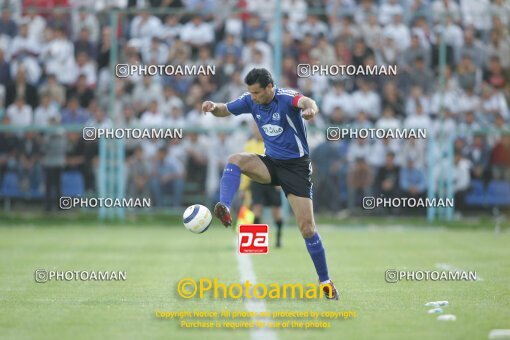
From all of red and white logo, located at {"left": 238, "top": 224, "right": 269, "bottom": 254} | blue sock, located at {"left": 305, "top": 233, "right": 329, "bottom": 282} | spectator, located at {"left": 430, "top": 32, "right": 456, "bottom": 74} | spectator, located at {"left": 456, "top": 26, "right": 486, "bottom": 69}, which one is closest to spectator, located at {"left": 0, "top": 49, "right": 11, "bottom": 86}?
spectator, located at {"left": 430, "top": 32, "right": 456, "bottom": 74}

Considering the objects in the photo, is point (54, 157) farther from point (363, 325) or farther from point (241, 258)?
point (363, 325)

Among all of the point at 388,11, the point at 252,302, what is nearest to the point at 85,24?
the point at 388,11

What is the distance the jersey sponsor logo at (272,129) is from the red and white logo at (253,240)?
1025 mm

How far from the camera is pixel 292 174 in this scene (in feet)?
36.0

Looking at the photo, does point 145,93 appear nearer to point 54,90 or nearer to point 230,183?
point 54,90

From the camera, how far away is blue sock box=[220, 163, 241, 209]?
10.8m

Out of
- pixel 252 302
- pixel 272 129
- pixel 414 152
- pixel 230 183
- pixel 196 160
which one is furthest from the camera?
pixel 414 152

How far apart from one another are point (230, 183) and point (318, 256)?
123cm

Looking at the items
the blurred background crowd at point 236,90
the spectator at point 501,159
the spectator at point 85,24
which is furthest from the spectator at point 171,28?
the spectator at point 501,159

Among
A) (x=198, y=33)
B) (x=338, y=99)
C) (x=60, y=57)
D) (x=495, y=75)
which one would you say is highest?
(x=198, y=33)

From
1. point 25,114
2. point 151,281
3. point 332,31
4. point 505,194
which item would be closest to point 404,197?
point 505,194

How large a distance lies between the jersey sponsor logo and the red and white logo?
40.4 inches

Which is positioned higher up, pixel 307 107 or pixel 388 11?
pixel 388 11

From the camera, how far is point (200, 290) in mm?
11180
